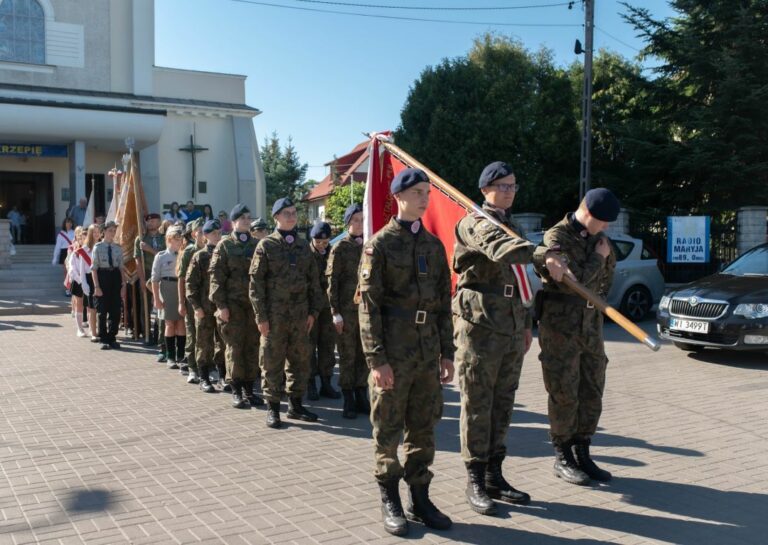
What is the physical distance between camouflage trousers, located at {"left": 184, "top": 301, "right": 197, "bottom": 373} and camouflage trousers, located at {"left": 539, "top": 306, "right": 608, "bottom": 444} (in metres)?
5.32

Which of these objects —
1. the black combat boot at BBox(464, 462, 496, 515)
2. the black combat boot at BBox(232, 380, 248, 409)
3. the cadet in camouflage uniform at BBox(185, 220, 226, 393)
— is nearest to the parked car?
the cadet in camouflage uniform at BBox(185, 220, 226, 393)

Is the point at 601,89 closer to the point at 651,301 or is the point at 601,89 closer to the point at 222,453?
the point at 651,301

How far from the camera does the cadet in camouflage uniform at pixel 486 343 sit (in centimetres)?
470

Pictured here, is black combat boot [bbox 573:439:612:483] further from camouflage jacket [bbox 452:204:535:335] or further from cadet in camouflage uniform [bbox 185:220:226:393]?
cadet in camouflage uniform [bbox 185:220:226:393]

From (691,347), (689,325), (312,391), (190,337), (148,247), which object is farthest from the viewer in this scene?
(148,247)

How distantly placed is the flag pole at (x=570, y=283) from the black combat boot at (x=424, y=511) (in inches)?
60.3

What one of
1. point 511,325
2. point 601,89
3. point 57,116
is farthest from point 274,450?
point 601,89

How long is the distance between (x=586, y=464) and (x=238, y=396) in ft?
13.1

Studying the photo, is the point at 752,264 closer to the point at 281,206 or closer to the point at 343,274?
the point at 343,274

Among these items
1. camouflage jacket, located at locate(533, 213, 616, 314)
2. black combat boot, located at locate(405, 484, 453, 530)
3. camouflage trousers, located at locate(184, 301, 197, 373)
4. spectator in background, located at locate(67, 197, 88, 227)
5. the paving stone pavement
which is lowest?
the paving stone pavement

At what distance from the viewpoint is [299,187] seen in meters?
65.1

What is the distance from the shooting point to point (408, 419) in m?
4.57

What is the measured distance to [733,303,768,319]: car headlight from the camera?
967cm

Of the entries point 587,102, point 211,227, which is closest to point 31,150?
point 587,102
